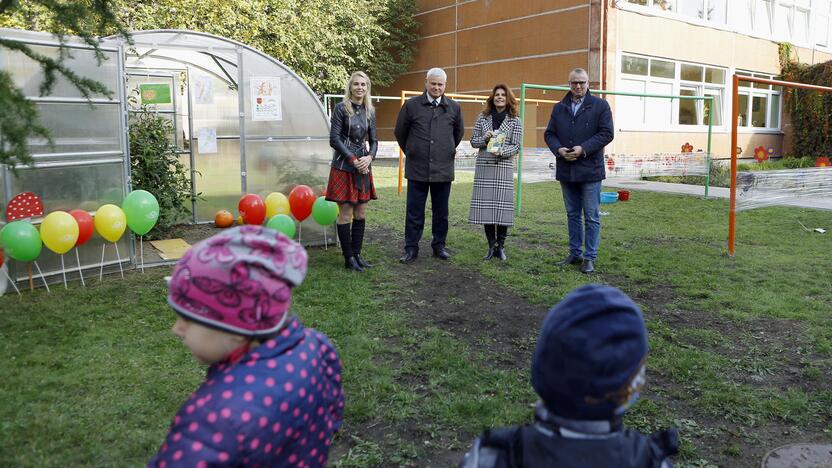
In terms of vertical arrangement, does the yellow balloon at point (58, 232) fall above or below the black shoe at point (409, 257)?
above

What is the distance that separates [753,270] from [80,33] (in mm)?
6287

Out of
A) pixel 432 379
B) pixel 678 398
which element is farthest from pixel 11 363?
pixel 678 398

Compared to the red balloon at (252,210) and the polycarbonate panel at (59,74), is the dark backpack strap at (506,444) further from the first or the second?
the red balloon at (252,210)

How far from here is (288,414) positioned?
5.01ft

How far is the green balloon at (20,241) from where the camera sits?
5.64m

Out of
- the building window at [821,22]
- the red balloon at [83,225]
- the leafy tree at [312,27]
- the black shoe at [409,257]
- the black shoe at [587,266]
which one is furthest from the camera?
the building window at [821,22]

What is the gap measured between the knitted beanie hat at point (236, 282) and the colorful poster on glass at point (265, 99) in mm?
7038

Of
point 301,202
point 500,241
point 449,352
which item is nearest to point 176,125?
point 301,202

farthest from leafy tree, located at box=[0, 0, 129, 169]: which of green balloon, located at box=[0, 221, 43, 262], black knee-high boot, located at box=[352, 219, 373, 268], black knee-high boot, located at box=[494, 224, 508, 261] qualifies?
black knee-high boot, located at box=[494, 224, 508, 261]

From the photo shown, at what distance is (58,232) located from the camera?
5.93 m

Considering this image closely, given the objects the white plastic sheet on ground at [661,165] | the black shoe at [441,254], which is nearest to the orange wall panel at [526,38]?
the white plastic sheet on ground at [661,165]

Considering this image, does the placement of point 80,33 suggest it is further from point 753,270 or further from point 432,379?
point 753,270

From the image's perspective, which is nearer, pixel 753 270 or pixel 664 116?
pixel 753 270

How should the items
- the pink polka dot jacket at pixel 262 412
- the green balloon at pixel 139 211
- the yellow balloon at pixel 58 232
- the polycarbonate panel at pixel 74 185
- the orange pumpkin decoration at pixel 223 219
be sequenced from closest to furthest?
1. the pink polka dot jacket at pixel 262 412
2. the yellow balloon at pixel 58 232
3. the polycarbonate panel at pixel 74 185
4. the green balloon at pixel 139 211
5. the orange pumpkin decoration at pixel 223 219
